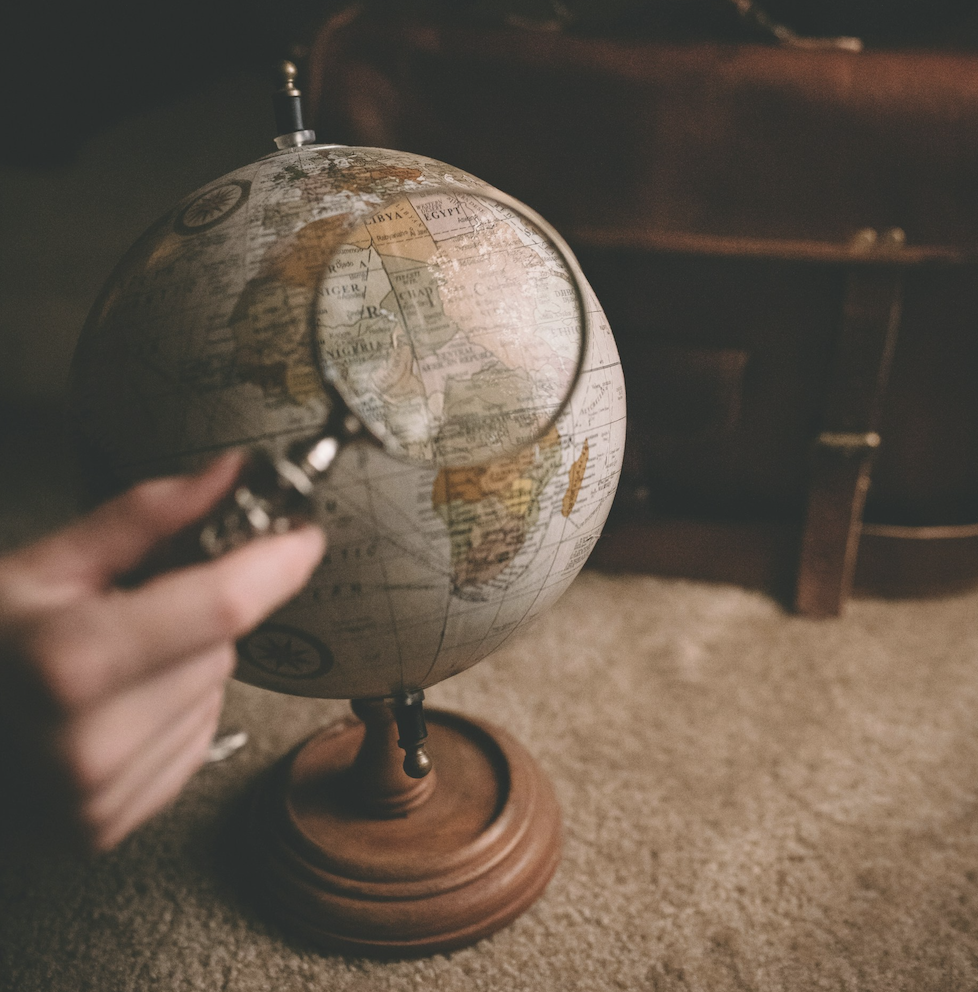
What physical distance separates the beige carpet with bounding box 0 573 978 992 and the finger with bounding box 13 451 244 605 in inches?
26.7

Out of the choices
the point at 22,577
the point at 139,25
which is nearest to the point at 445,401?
the point at 22,577

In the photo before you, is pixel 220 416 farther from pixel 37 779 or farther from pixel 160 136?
pixel 160 136

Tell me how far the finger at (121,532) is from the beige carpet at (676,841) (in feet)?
2.23

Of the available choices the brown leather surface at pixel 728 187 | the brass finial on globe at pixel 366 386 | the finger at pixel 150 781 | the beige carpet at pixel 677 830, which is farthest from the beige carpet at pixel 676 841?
the finger at pixel 150 781

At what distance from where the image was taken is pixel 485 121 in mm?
1560

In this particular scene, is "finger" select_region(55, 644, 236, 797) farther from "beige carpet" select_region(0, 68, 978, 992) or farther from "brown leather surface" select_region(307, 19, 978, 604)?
"brown leather surface" select_region(307, 19, 978, 604)

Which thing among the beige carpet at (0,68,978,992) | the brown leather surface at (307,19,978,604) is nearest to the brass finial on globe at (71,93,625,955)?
the beige carpet at (0,68,978,992)

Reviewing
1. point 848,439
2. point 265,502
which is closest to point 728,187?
point 848,439

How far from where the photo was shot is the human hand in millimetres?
476

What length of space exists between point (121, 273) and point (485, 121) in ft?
3.07

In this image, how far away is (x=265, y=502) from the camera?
588 mm

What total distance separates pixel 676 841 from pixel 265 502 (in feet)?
2.89

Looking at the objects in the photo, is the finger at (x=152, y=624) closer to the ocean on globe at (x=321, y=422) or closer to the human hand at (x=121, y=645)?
the human hand at (x=121, y=645)

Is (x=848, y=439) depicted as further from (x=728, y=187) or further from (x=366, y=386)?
(x=366, y=386)
